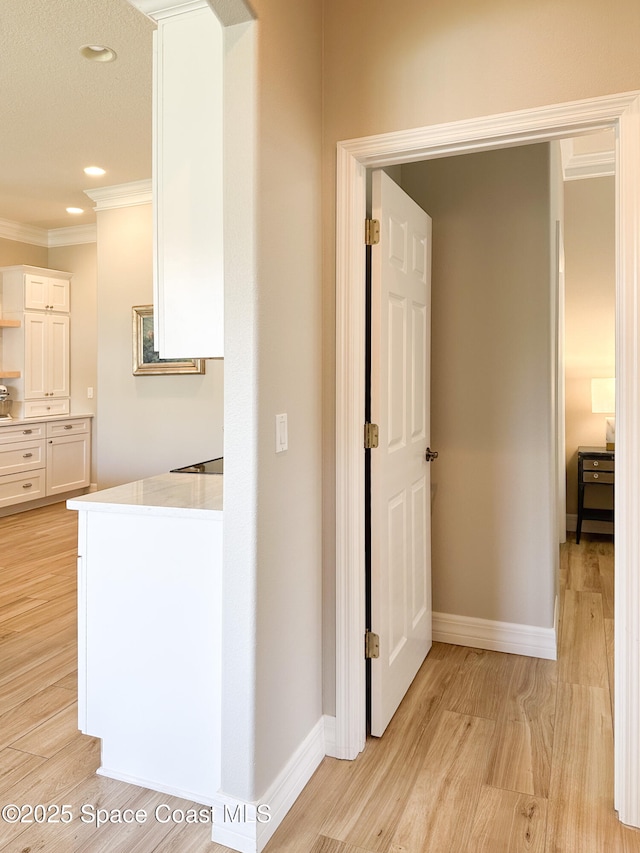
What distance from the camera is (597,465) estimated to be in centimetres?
469

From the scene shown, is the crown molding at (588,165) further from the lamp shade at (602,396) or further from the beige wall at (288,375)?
the beige wall at (288,375)

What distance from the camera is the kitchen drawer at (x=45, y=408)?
20.6 feet

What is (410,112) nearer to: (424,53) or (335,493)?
(424,53)

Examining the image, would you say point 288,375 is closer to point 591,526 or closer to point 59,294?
point 591,526

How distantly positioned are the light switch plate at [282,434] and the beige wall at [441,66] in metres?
0.29

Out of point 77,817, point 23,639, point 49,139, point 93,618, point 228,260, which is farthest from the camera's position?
point 49,139

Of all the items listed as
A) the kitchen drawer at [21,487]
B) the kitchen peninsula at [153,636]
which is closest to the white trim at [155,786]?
the kitchen peninsula at [153,636]

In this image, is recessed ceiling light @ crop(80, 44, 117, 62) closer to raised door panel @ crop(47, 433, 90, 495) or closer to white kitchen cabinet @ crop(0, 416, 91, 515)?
white kitchen cabinet @ crop(0, 416, 91, 515)

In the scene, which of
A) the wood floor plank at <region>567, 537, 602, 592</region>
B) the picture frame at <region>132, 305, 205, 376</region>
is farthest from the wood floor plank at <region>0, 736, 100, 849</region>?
the picture frame at <region>132, 305, 205, 376</region>

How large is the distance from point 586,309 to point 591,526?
1.77 meters

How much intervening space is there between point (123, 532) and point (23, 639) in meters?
1.59

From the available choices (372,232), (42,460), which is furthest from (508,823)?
(42,460)

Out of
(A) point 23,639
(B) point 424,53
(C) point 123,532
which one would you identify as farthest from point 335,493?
(A) point 23,639

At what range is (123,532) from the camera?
6.31 ft
